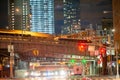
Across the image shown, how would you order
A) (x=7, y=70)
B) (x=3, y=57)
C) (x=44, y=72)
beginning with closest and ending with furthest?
(x=44, y=72) < (x=7, y=70) < (x=3, y=57)

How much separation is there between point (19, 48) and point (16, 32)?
4314 centimetres

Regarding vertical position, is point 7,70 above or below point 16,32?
below

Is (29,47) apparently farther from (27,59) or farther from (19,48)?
(27,59)

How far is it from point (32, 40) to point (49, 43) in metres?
5.02

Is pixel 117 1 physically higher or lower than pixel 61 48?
higher

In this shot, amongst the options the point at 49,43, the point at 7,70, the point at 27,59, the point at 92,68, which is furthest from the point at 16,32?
the point at 49,43

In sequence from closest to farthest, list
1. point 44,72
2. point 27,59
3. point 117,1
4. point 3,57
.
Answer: point 44,72 < point 3,57 < point 27,59 < point 117,1

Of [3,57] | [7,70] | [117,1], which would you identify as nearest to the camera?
[7,70]

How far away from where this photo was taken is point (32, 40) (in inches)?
3479

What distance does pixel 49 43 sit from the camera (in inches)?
3551

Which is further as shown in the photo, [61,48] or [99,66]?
[99,66]

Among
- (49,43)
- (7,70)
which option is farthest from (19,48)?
(7,70)

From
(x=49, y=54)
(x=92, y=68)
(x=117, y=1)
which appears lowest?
(x=92, y=68)

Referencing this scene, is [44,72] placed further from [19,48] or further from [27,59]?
[27,59]
